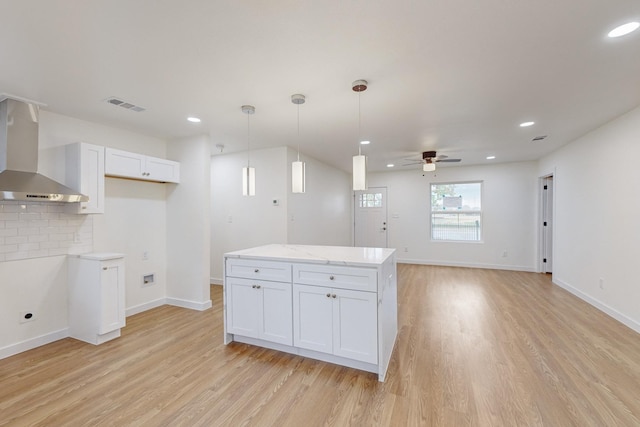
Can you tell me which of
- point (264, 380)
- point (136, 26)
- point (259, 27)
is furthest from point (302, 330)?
point (136, 26)

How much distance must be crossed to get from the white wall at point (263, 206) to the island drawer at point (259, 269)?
174 cm

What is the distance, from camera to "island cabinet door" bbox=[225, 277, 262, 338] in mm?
2717

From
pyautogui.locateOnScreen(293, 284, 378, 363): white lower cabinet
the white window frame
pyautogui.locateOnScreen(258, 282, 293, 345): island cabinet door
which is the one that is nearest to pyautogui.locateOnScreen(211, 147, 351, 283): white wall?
pyautogui.locateOnScreen(258, 282, 293, 345): island cabinet door

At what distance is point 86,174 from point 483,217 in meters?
7.43

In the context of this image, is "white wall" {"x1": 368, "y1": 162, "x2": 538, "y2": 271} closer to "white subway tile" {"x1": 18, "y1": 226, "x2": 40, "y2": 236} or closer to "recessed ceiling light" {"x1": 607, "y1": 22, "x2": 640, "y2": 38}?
"recessed ceiling light" {"x1": 607, "y1": 22, "x2": 640, "y2": 38}

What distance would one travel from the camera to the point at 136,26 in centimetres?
171

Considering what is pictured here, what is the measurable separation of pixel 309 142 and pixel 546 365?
3861 mm

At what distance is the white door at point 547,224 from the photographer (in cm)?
585

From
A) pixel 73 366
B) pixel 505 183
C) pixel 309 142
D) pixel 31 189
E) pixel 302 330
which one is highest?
pixel 309 142

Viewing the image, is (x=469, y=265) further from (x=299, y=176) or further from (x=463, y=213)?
(x=299, y=176)

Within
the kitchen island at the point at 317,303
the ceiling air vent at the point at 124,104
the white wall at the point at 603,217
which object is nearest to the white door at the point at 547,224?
the white wall at the point at 603,217

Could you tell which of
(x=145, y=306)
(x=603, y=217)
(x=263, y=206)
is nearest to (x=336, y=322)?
(x=263, y=206)

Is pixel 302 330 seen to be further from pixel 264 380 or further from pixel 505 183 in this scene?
pixel 505 183

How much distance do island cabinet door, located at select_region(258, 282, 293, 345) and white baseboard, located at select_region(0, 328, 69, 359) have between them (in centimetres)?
235
